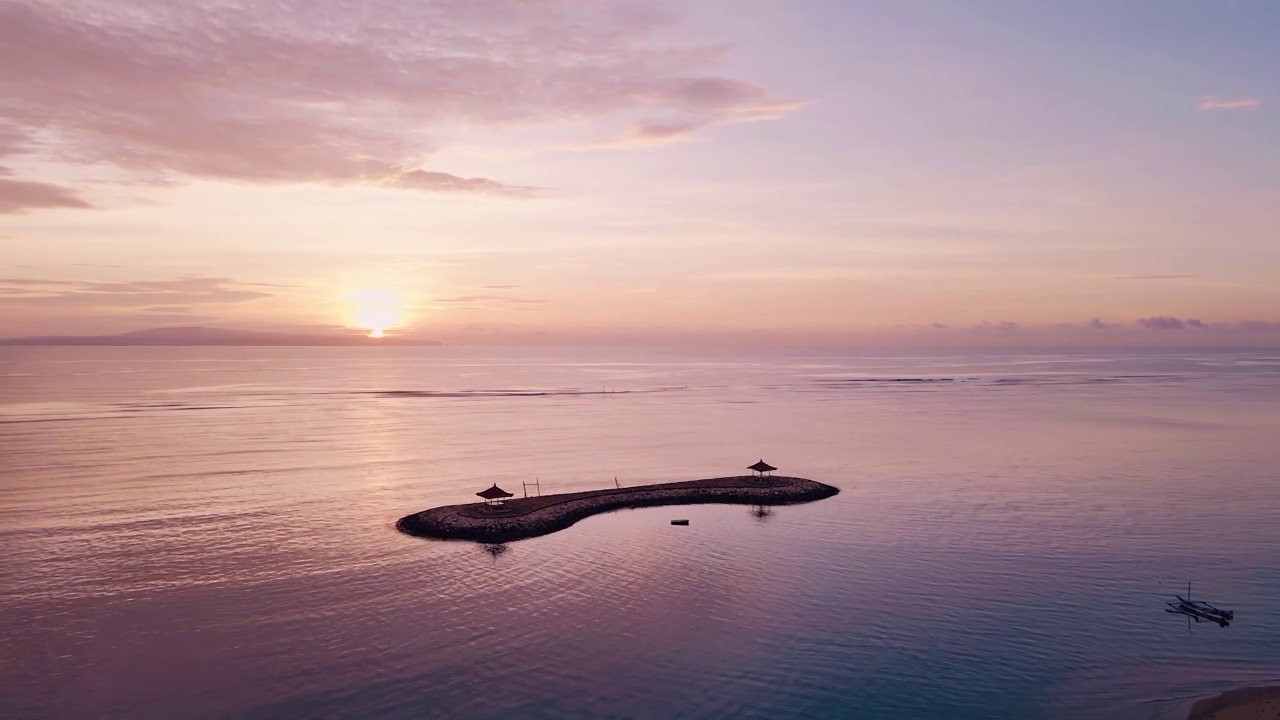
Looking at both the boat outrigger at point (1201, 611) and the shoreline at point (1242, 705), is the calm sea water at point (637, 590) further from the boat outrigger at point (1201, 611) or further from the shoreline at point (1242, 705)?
the shoreline at point (1242, 705)

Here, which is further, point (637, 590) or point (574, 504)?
point (574, 504)

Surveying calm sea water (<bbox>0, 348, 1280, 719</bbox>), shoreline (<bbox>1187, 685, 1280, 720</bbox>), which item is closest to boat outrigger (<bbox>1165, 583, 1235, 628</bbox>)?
calm sea water (<bbox>0, 348, 1280, 719</bbox>)

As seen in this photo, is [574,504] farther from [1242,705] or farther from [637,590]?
[1242,705]

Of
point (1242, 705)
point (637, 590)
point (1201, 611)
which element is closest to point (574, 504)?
point (637, 590)

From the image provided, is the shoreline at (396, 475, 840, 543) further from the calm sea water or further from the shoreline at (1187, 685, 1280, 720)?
the shoreline at (1187, 685, 1280, 720)

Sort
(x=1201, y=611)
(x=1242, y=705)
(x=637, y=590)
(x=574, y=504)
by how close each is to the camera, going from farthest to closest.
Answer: (x=574, y=504)
(x=637, y=590)
(x=1201, y=611)
(x=1242, y=705)

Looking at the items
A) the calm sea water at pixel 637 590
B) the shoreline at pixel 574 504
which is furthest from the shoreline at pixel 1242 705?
the shoreline at pixel 574 504

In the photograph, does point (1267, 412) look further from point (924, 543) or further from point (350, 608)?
point (350, 608)
